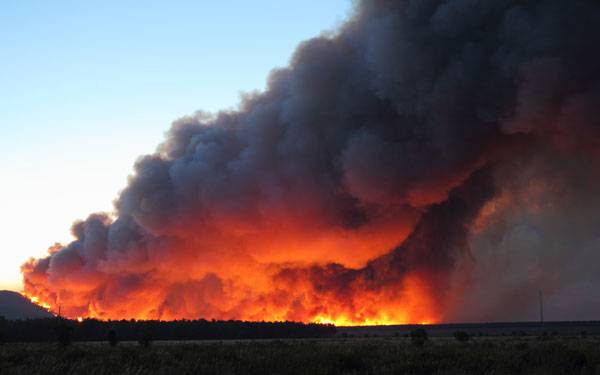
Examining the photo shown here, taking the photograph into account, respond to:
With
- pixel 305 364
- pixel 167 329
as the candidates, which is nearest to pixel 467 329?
pixel 167 329

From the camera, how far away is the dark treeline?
273 feet

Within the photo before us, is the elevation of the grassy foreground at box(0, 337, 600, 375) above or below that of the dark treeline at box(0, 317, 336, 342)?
below

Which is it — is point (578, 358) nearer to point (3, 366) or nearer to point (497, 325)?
point (3, 366)

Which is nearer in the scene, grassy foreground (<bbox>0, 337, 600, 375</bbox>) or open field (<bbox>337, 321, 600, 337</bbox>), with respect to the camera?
grassy foreground (<bbox>0, 337, 600, 375</bbox>)

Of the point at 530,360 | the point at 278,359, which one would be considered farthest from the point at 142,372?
the point at 530,360

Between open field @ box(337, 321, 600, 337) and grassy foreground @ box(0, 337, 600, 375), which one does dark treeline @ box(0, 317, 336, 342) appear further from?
grassy foreground @ box(0, 337, 600, 375)

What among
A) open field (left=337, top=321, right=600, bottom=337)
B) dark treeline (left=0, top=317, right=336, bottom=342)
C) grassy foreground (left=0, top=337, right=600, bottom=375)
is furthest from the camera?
open field (left=337, top=321, right=600, bottom=337)

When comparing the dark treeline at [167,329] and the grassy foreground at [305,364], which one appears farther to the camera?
the dark treeline at [167,329]

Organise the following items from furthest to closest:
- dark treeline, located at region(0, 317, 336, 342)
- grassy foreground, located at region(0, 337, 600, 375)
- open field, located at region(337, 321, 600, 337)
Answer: open field, located at region(337, 321, 600, 337), dark treeline, located at region(0, 317, 336, 342), grassy foreground, located at region(0, 337, 600, 375)

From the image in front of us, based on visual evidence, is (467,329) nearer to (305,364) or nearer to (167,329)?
(167,329)

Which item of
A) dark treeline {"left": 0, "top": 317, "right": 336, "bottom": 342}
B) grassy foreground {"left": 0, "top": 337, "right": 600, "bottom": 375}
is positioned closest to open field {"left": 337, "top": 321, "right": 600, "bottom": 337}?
dark treeline {"left": 0, "top": 317, "right": 336, "bottom": 342}

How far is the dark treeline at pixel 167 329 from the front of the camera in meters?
83.2

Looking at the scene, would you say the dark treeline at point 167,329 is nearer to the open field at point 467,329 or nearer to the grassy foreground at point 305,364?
the open field at point 467,329

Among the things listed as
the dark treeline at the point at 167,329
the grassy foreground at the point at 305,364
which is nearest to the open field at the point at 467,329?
the dark treeline at the point at 167,329
